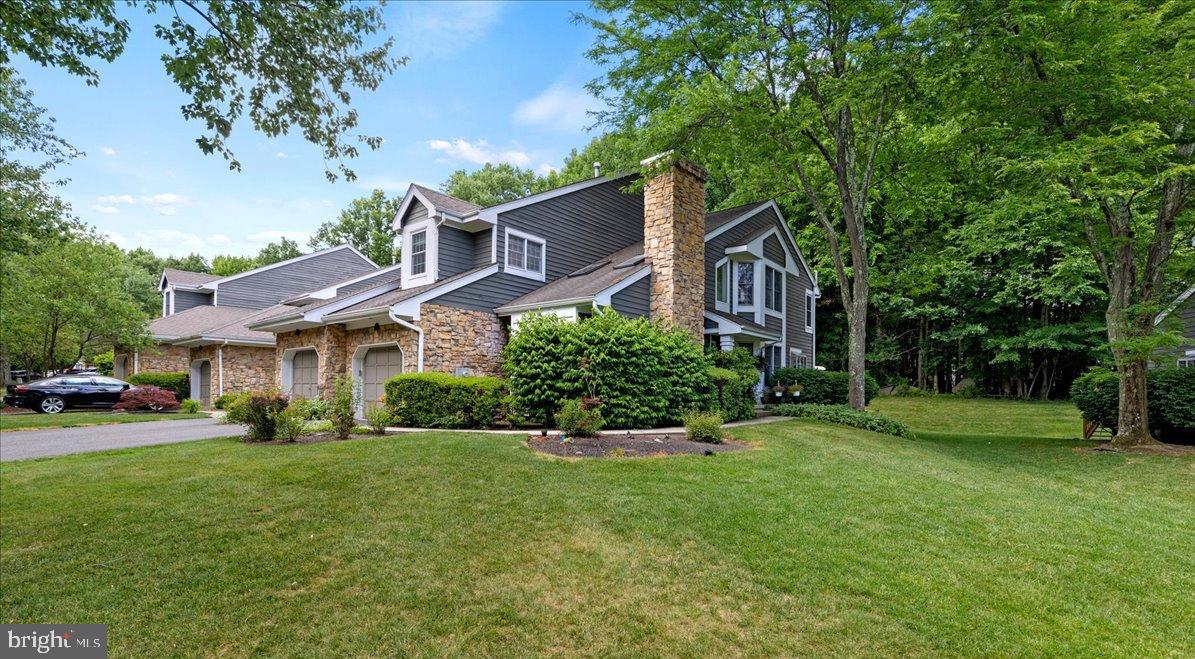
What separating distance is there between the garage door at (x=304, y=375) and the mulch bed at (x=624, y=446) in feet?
32.2

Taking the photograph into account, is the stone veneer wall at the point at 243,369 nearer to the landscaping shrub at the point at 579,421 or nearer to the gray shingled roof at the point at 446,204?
the gray shingled roof at the point at 446,204

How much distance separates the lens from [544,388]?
11.5 metres

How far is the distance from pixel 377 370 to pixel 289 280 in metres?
16.4

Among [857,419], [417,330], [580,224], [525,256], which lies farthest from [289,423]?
[857,419]

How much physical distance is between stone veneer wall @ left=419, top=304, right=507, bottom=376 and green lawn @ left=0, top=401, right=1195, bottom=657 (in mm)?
5627

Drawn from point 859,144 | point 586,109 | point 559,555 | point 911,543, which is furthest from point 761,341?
point 559,555

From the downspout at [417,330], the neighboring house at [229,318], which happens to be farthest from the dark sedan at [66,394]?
the downspout at [417,330]

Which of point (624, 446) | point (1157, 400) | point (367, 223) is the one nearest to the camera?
point (624, 446)

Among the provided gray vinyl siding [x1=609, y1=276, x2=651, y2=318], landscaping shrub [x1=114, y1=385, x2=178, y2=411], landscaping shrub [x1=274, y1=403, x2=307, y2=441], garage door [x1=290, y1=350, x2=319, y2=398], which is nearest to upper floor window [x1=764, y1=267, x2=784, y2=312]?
gray vinyl siding [x1=609, y1=276, x2=651, y2=318]

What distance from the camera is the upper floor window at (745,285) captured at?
62.5ft

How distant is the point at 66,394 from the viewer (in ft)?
59.2

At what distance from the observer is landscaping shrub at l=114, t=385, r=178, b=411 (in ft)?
59.0

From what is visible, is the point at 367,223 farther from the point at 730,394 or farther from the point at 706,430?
the point at 706,430

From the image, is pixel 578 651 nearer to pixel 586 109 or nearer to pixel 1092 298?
pixel 586 109
